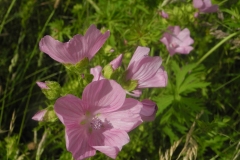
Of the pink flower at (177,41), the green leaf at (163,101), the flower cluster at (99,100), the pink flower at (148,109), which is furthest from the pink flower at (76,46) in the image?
the pink flower at (177,41)

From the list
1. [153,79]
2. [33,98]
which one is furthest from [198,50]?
[153,79]

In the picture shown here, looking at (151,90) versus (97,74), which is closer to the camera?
(97,74)

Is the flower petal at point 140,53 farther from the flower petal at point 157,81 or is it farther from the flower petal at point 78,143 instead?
the flower petal at point 78,143

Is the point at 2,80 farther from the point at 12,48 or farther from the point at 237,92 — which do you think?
the point at 237,92

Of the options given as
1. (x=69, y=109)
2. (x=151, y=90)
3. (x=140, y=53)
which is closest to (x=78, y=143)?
(x=69, y=109)

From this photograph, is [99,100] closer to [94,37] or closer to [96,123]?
[96,123]
